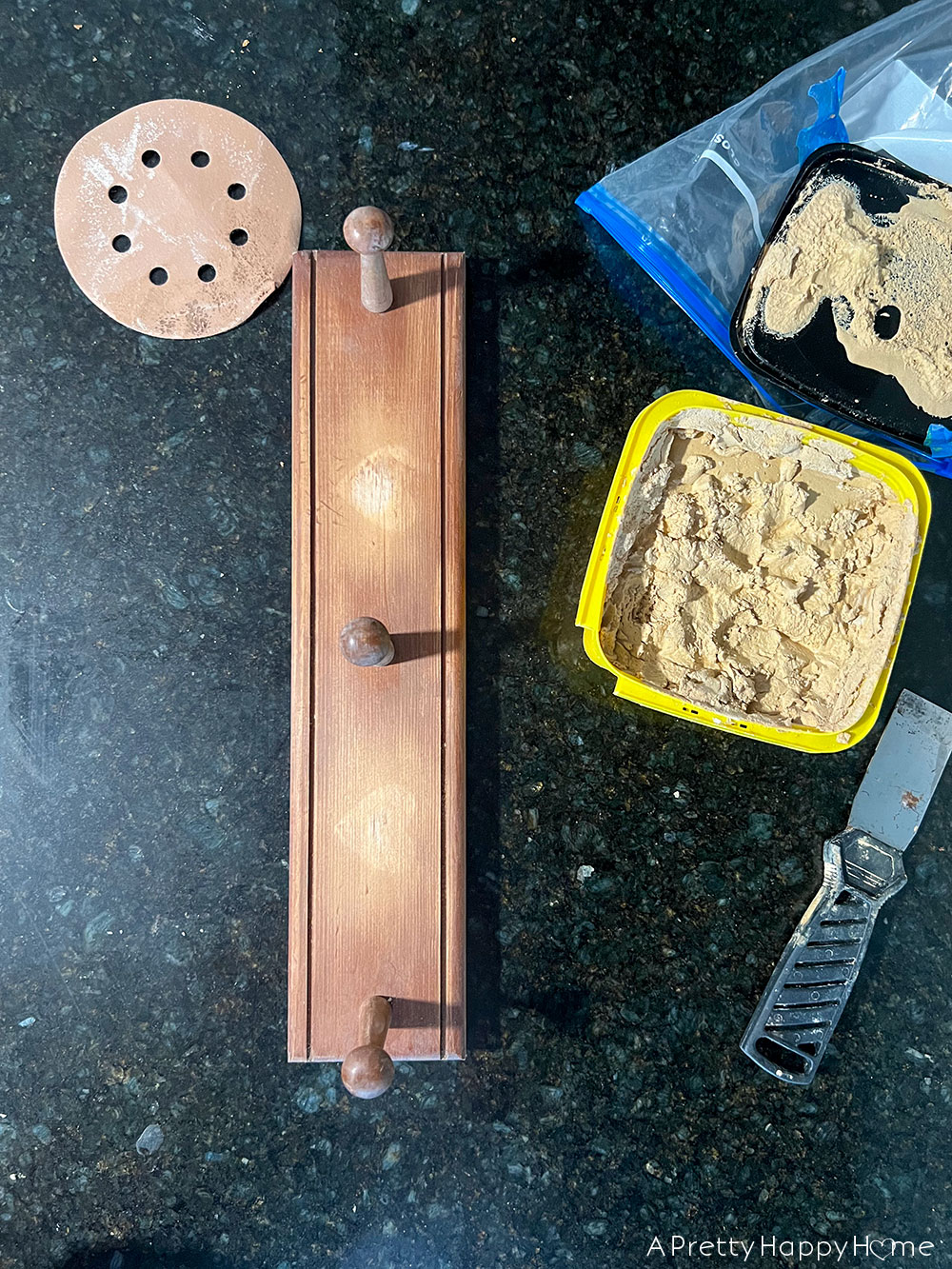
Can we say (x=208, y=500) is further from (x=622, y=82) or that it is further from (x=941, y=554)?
(x=941, y=554)

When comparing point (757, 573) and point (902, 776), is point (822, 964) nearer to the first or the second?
point (902, 776)

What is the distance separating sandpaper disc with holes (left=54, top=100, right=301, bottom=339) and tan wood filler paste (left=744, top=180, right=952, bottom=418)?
0.42 meters

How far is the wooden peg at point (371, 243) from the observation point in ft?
1.79

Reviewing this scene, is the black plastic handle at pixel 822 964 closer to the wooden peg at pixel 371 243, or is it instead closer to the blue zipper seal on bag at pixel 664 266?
the blue zipper seal on bag at pixel 664 266

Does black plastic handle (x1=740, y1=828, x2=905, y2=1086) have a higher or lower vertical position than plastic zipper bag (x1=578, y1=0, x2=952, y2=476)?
lower

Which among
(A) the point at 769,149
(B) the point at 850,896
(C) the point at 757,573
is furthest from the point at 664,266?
(B) the point at 850,896

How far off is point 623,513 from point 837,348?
0.24 metres

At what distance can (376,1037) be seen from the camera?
601 mm

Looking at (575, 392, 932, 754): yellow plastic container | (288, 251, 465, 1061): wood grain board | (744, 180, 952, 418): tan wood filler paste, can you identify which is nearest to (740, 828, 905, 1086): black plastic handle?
(575, 392, 932, 754): yellow plastic container

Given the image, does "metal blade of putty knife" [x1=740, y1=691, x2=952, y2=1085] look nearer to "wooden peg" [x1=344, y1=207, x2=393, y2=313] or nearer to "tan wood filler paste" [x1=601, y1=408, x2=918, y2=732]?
"tan wood filler paste" [x1=601, y1=408, x2=918, y2=732]

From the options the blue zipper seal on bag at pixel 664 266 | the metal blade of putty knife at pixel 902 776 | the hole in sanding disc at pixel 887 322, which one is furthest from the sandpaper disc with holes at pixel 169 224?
the metal blade of putty knife at pixel 902 776

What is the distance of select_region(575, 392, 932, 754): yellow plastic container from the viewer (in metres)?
0.67

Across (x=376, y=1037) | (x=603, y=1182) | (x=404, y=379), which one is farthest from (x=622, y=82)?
(x=603, y=1182)

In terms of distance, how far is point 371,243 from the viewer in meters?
0.56
